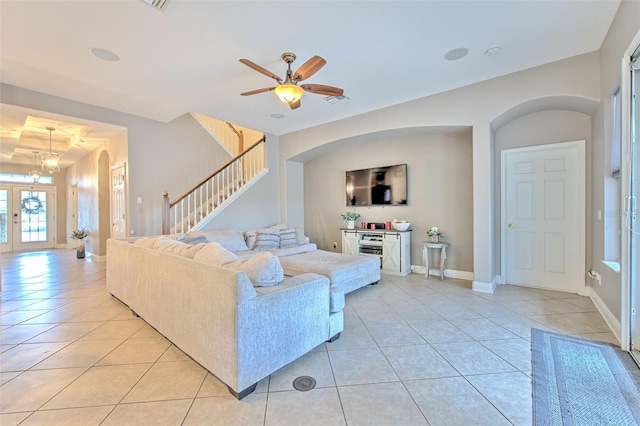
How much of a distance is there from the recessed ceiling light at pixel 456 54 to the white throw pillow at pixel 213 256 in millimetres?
3273

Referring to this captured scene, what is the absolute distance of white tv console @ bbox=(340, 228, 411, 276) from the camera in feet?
16.6

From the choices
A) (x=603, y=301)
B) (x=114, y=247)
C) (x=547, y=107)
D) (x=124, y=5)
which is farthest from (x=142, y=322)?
(x=547, y=107)

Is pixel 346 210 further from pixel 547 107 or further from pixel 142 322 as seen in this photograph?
pixel 142 322

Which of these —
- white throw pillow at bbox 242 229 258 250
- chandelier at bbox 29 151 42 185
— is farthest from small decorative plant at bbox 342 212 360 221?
chandelier at bbox 29 151 42 185

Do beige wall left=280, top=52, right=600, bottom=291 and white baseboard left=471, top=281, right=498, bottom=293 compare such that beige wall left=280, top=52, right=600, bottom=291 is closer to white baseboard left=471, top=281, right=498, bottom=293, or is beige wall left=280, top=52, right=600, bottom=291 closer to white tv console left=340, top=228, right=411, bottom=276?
white baseboard left=471, top=281, right=498, bottom=293

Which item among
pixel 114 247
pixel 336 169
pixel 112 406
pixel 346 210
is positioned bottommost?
pixel 112 406

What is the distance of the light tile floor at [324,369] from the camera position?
1667mm

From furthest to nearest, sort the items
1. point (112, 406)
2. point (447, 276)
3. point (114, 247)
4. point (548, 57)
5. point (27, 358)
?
point (447, 276)
point (114, 247)
point (548, 57)
point (27, 358)
point (112, 406)

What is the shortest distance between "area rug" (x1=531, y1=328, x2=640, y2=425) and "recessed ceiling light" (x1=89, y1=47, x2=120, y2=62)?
16.4 feet

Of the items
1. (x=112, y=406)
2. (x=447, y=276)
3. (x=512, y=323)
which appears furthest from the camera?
(x=447, y=276)

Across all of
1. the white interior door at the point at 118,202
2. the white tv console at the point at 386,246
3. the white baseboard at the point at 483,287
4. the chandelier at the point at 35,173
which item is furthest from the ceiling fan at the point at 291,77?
the chandelier at the point at 35,173

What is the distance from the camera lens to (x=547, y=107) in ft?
12.6

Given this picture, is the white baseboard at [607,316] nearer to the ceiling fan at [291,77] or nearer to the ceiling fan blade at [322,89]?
the ceiling fan blade at [322,89]

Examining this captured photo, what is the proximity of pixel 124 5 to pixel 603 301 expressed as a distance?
5717 millimetres
